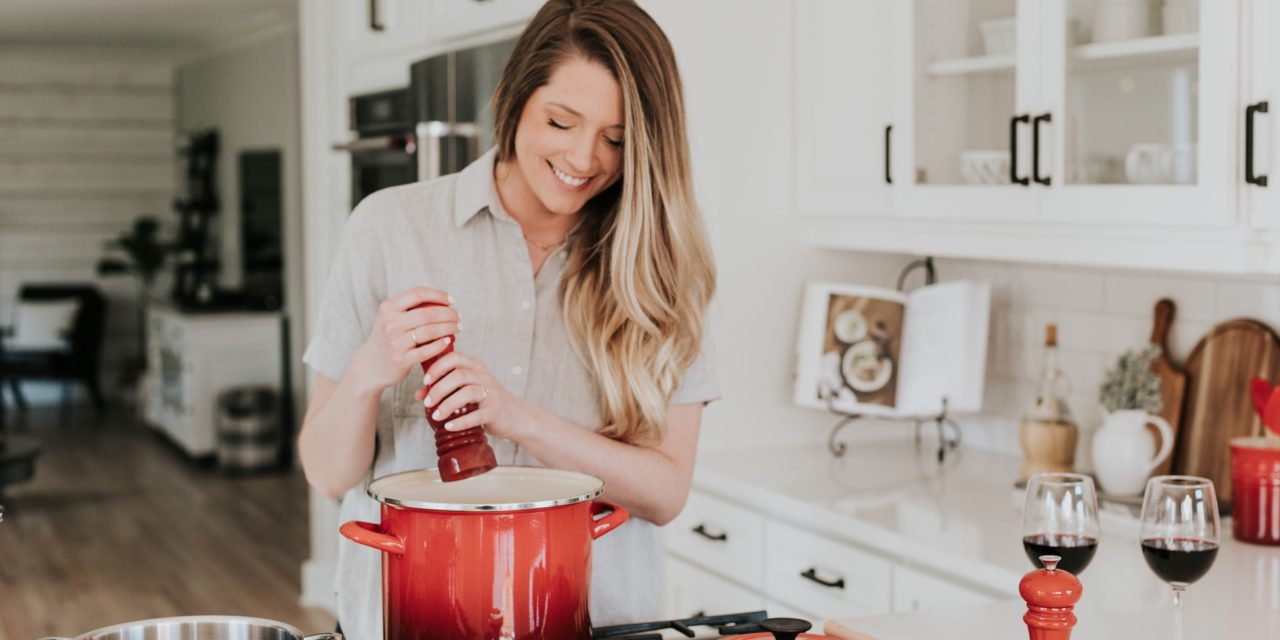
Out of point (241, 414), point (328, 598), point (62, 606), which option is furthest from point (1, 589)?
point (241, 414)

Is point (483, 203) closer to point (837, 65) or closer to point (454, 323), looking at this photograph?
point (454, 323)

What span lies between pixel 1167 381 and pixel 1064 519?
1.11 metres

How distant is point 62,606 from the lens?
4.89m

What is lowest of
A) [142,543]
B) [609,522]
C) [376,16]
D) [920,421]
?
[142,543]

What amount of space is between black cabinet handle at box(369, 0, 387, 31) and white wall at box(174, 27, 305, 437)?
11.4 ft

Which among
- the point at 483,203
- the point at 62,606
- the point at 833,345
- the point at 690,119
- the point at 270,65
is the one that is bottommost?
the point at 62,606

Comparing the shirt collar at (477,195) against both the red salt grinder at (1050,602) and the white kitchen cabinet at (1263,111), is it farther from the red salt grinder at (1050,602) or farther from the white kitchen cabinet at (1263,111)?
the white kitchen cabinet at (1263,111)

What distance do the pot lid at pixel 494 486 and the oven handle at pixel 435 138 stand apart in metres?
1.90

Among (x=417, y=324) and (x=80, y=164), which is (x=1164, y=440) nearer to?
(x=417, y=324)

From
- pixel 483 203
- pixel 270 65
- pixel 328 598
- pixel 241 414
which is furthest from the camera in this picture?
pixel 270 65

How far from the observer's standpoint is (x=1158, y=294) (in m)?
2.71

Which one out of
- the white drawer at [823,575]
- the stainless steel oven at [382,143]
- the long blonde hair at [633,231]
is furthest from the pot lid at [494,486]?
the stainless steel oven at [382,143]

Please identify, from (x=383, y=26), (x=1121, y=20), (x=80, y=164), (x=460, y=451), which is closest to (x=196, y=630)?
(x=460, y=451)

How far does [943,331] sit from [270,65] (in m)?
6.15
